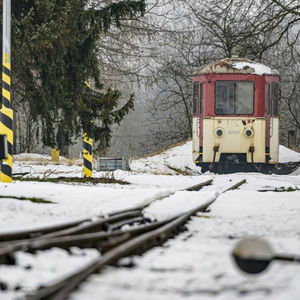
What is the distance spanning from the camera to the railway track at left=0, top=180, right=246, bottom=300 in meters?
3.36

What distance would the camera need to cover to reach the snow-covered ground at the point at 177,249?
3.44 m

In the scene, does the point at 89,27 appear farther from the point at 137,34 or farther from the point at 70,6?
the point at 137,34

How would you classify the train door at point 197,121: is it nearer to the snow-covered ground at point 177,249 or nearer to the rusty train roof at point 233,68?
the rusty train roof at point 233,68

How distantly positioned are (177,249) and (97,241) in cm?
60

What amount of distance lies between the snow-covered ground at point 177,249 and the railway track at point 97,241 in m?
0.07

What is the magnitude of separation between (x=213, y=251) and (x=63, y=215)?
2.61 m

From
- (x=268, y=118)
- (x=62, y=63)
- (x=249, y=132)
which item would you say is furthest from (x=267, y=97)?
(x=62, y=63)

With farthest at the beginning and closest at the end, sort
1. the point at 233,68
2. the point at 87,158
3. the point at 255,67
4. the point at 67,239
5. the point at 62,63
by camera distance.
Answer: the point at 255,67 → the point at 233,68 → the point at 87,158 → the point at 62,63 → the point at 67,239

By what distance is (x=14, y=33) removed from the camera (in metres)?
13.4

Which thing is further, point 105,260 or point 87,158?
point 87,158

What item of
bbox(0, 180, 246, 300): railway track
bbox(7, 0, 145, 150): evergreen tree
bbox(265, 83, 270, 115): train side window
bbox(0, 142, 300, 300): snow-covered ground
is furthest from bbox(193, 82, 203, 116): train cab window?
bbox(0, 180, 246, 300): railway track

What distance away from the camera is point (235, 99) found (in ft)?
61.9

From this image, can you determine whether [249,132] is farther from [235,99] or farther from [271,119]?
[235,99]

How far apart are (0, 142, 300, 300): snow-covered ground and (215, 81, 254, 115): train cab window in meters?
8.30
